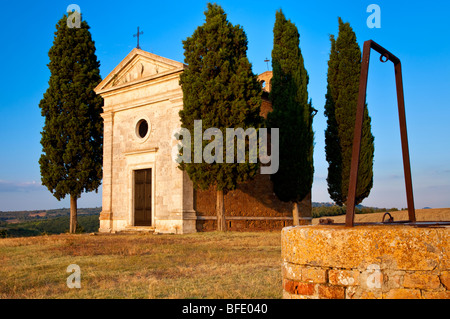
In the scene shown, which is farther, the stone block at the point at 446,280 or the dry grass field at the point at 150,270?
the dry grass field at the point at 150,270

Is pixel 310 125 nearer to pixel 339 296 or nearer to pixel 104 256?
pixel 104 256

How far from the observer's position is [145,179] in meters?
17.0

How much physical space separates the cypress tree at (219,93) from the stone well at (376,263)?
10.8 meters

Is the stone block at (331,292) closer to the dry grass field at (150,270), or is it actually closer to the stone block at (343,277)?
the stone block at (343,277)

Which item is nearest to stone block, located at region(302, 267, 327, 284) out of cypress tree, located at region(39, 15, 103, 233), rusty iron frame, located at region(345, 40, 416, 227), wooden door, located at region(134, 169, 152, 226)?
rusty iron frame, located at region(345, 40, 416, 227)

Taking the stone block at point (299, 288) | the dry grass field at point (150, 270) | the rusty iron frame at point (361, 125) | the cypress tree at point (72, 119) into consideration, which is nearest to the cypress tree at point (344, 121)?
the dry grass field at point (150, 270)

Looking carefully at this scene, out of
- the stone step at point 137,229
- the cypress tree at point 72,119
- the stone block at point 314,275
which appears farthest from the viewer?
the cypress tree at point 72,119

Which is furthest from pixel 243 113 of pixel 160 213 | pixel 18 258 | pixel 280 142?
pixel 18 258

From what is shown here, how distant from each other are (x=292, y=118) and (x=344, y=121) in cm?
340

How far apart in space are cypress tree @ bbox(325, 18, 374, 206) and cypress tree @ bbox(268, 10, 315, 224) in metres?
2.27

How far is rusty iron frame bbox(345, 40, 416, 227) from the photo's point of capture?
3.46 metres

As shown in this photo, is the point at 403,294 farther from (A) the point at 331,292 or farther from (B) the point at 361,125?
(B) the point at 361,125

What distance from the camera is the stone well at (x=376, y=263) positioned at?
3125 mm

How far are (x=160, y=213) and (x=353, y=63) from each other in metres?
11.2
